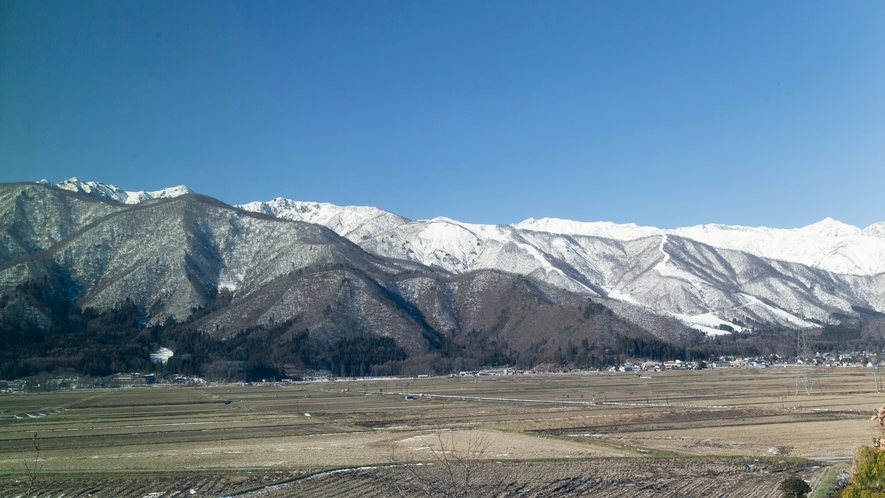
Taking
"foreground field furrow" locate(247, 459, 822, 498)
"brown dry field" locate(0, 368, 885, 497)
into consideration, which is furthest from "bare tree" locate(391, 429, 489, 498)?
"brown dry field" locate(0, 368, 885, 497)

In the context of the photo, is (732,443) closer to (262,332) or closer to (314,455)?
(314,455)

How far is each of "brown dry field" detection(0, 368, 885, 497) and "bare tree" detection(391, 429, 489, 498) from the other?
0.43 meters

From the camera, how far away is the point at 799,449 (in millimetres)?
41500

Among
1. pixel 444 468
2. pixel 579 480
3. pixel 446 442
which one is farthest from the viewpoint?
pixel 446 442

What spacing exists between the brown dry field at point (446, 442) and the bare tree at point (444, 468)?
0.43m

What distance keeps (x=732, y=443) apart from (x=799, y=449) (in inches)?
163

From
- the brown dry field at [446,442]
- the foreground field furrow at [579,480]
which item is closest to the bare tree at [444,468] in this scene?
the foreground field furrow at [579,480]

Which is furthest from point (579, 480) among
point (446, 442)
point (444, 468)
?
point (446, 442)

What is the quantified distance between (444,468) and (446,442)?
10.6 meters

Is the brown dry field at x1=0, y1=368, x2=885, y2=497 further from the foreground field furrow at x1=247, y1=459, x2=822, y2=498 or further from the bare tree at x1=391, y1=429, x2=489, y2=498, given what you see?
the bare tree at x1=391, y1=429, x2=489, y2=498

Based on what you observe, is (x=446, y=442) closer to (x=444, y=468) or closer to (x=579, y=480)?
(x=444, y=468)

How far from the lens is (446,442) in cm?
4656

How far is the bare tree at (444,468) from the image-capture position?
29.7 m

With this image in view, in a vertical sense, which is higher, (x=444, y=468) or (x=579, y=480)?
(x=444, y=468)
